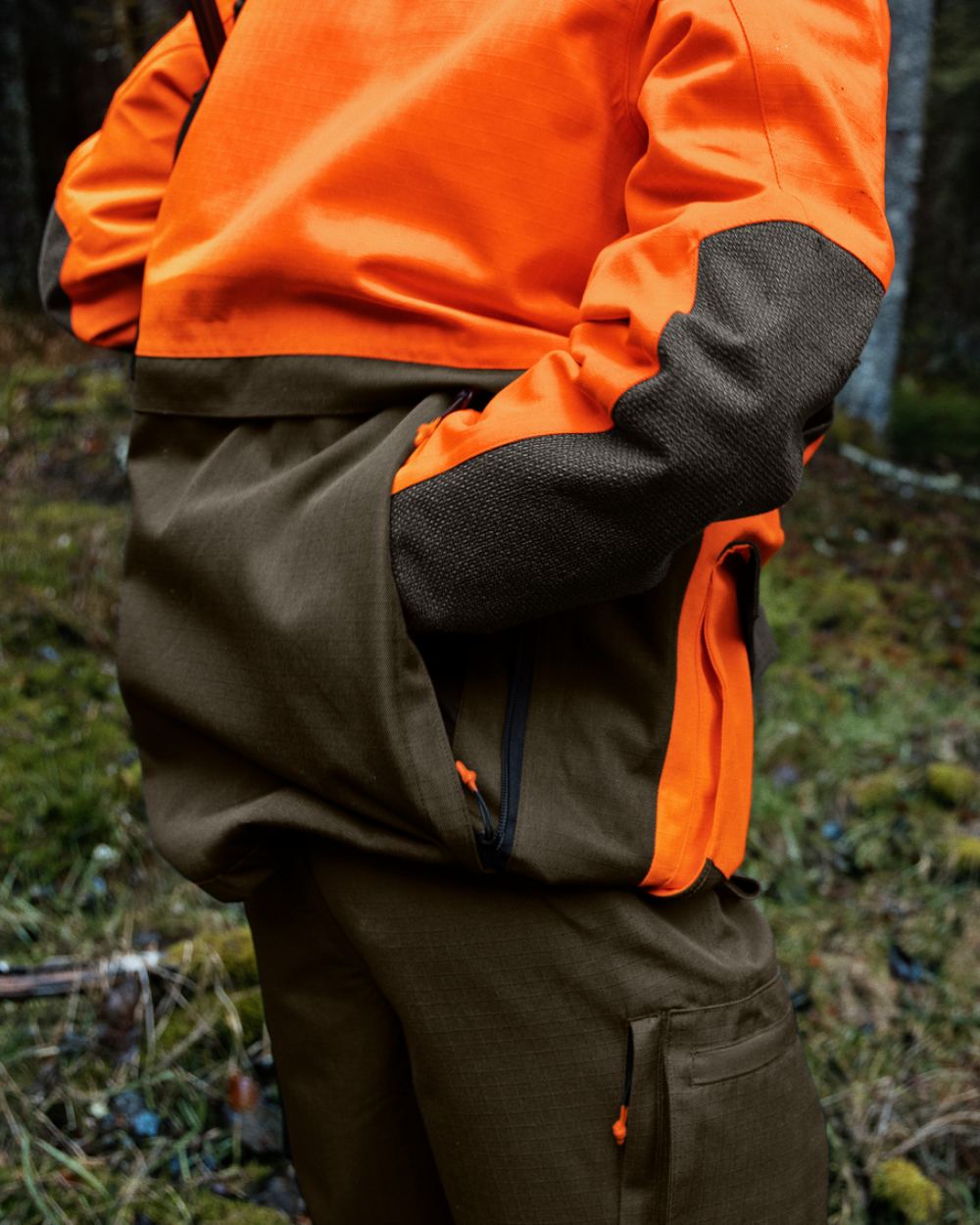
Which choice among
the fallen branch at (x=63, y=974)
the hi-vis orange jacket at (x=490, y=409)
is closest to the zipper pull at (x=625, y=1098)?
the hi-vis orange jacket at (x=490, y=409)

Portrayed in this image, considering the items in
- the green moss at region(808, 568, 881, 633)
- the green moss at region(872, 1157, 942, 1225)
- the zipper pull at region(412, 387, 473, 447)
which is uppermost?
the zipper pull at region(412, 387, 473, 447)

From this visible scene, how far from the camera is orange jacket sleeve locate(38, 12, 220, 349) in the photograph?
5.52 ft

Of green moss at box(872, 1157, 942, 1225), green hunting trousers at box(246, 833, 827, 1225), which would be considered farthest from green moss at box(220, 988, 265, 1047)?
green moss at box(872, 1157, 942, 1225)

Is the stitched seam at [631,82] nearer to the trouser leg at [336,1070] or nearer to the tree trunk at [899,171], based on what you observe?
the trouser leg at [336,1070]

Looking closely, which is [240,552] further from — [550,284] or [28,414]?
[28,414]

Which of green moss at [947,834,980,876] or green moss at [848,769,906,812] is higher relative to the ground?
green moss at [947,834,980,876]

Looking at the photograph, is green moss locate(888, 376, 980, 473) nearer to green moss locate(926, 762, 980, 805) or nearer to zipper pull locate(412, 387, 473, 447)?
green moss locate(926, 762, 980, 805)

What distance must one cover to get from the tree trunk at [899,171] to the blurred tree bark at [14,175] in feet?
18.9

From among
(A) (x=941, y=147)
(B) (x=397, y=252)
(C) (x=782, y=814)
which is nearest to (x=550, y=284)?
(B) (x=397, y=252)

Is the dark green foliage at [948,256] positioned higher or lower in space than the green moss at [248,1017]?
lower

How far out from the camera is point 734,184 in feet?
3.89

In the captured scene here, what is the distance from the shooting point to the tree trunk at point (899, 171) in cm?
665

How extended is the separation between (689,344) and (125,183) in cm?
105

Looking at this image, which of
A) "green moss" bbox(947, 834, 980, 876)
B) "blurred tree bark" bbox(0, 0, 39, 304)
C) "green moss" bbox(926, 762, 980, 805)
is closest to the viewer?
"green moss" bbox(947, 834, 980, 876)
